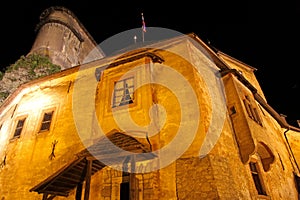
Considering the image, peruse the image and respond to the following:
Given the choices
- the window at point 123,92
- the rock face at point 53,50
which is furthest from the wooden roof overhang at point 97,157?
the rock face at point 53,50

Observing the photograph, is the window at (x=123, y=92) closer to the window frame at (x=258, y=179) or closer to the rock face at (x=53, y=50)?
the window frame at (x=258, y=179)

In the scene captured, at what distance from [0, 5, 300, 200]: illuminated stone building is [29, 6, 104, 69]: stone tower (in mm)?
13939

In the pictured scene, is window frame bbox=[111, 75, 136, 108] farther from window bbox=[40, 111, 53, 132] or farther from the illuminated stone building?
window bbox=[40, 111, 53, 132]

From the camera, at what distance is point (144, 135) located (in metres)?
9.73

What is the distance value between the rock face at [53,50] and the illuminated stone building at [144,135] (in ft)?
29.8

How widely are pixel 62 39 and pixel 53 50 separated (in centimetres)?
278

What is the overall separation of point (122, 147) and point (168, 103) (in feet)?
10.4

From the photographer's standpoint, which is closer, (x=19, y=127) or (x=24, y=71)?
(x=19, y=127)

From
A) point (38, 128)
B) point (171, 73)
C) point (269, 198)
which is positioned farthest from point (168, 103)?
point (38, 128)

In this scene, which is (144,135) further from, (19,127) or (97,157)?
(19,127)

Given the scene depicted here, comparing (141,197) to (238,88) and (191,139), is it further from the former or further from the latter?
(238,88)

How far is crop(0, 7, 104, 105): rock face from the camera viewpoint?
23688 millimetres

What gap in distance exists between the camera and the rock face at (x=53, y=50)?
23.7m

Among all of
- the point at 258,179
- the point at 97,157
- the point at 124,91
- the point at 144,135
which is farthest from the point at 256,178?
the point at 124,91
